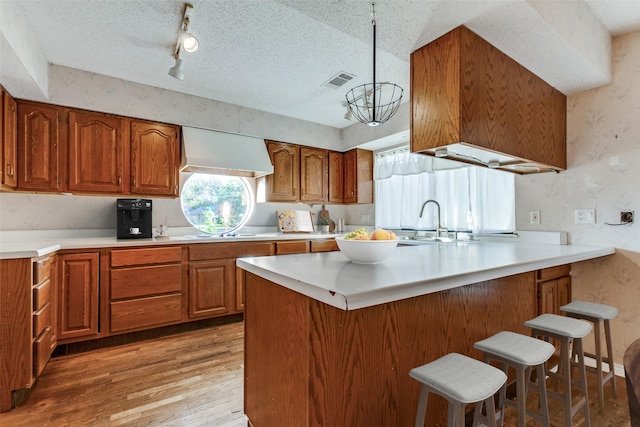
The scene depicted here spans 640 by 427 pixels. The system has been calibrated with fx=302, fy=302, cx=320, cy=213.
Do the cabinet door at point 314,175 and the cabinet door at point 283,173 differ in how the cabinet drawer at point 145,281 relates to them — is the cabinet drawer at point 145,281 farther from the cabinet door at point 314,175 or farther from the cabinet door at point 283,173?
the cabinet door at point 314,175

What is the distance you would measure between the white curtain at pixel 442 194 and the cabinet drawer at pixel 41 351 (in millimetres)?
3523

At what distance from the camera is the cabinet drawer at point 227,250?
9.95ft

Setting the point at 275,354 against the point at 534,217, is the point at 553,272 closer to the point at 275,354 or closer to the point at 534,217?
the point at 534,217

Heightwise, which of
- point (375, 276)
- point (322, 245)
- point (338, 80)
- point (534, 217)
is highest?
point (338, 80)

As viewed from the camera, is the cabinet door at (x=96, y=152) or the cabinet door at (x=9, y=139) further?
the cabinet door at (x=96, y=152)

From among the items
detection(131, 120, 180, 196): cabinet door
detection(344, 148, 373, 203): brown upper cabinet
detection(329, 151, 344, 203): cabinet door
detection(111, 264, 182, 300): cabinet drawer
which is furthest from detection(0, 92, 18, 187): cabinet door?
detection(344, 148, 373, 203): brown upper cabinet

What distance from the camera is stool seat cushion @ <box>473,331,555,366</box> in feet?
3.89

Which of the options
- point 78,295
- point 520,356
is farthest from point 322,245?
point 520,356

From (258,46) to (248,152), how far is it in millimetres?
1390

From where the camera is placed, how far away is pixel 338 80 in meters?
2.97

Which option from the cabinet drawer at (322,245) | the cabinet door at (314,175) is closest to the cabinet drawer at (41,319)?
the cabinet drawer at (322,245)

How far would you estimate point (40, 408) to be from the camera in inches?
69.6

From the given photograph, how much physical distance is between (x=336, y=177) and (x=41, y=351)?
3575mm

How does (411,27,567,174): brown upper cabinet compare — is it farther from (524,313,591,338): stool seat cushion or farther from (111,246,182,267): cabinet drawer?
(111,246,182,267): cabinet drawer
